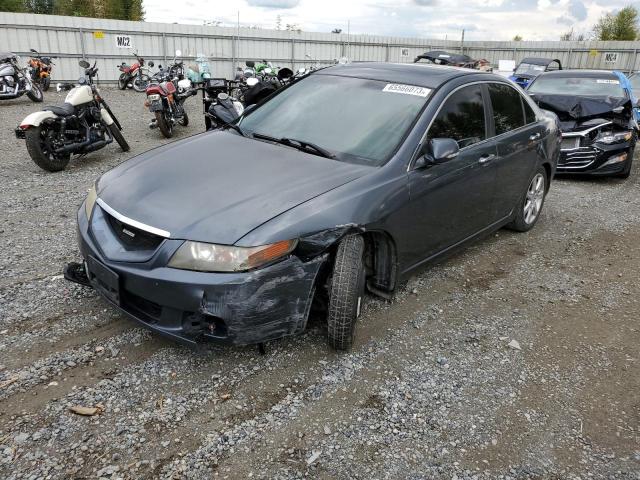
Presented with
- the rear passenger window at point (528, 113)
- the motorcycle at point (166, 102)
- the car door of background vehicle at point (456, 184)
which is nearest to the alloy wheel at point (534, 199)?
the rear passenger window at point (528, 113)

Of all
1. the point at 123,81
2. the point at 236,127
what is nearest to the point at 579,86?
the point at 236,127

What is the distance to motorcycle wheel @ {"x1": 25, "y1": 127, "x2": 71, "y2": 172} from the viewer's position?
6.76 m

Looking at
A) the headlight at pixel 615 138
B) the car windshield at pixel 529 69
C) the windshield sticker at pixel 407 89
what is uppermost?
the windshield sticker at pixel 407 89

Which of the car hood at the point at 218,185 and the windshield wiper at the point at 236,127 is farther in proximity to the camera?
the windshield wiper at the point at 236,127

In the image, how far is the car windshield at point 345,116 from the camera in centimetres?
345

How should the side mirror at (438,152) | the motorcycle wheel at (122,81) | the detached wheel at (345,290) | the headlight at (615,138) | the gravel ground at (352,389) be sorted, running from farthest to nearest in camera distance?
the motorcycle wheel at (122,81) → the headlight at (615,138) → the side mirror at (438,152) → the detached wheel at (345,290) → the gravel ground at (352,389)

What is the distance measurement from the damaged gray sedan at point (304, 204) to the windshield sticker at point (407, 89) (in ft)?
0.05

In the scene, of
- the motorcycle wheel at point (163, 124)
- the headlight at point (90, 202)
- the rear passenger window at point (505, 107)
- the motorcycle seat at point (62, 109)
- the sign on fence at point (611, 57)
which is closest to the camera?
the headlight at point (90, 202)

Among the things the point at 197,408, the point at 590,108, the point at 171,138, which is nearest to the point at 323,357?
the point at 197,408

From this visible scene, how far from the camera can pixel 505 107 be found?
180 inches

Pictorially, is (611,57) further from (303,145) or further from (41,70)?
(303,145)

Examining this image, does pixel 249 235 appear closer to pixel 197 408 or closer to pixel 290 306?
pixel 290 306

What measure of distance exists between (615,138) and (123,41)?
52.9 feet

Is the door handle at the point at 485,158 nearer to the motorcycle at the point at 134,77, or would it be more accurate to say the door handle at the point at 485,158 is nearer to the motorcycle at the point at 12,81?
the motorcycle at the point at 12,81
